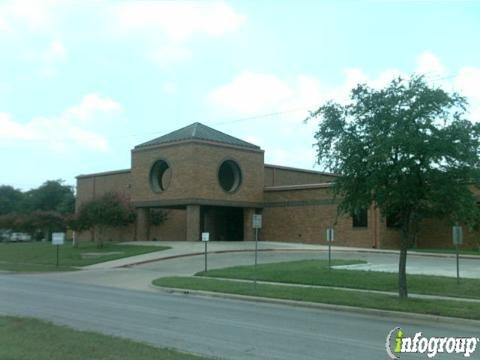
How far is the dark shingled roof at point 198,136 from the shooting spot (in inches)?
1820

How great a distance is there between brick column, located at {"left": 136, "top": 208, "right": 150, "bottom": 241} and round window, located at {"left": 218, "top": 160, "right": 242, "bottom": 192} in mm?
6811

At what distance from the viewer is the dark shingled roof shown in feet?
152

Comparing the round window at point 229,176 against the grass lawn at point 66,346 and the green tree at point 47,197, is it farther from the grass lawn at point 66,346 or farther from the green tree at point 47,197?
the green tree at point 47,197

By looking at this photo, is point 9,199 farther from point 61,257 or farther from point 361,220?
point 361,220

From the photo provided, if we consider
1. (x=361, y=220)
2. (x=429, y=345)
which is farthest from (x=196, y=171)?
(x=429, y=345)

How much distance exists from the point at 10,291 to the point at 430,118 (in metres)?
13.4

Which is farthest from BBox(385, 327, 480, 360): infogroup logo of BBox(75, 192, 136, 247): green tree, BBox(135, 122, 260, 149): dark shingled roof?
BBox(135, 122, 260, 149): dark shingled roof

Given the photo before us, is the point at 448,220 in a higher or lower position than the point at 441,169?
lower

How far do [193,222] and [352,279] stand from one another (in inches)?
984

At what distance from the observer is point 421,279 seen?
2038 centimetres

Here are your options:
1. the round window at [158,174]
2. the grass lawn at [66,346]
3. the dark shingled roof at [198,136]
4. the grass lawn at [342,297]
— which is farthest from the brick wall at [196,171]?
the grass lawn at [66,346]

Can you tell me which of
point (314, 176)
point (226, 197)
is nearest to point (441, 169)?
point (226, 197)

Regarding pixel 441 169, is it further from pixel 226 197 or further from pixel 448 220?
pixel 226 197

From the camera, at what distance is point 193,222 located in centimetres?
4475
